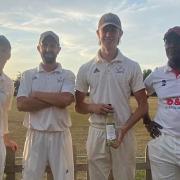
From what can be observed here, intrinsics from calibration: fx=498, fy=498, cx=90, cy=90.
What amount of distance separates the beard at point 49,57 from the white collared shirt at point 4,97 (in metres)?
0.59

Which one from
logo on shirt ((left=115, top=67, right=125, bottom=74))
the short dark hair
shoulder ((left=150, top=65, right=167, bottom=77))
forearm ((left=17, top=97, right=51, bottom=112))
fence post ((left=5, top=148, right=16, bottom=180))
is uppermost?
the short dark hair

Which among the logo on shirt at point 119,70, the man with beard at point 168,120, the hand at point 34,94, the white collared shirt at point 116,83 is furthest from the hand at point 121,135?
the hand at point 34,94

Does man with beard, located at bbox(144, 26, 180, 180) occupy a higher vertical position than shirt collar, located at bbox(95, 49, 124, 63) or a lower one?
lower

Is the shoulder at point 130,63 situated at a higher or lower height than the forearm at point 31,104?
higher

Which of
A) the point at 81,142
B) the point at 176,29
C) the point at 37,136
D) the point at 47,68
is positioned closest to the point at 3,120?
the point at 37,136

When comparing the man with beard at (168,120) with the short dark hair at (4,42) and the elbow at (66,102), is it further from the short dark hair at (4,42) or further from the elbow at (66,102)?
the short dark hair at (4,42)

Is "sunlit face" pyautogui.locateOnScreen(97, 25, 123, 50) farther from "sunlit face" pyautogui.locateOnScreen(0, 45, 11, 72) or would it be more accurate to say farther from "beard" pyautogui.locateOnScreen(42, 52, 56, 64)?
"sunlit face" pyautogui.locateOnScreen(0, 45, 11, 72)

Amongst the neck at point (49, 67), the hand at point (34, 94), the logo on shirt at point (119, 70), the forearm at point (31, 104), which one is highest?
the neck at point (49, 67)

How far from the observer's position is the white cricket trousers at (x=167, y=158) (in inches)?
231

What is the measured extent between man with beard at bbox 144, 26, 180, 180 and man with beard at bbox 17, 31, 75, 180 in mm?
1217

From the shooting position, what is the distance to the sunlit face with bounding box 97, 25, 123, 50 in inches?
252

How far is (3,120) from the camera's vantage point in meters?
6.65

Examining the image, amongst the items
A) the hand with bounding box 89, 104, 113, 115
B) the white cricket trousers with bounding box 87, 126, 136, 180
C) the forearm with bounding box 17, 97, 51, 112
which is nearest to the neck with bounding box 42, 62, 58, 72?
the forearm with bounding box 17, 97, 51, 112

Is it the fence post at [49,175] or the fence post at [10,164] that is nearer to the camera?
the fence post at [49,175]
